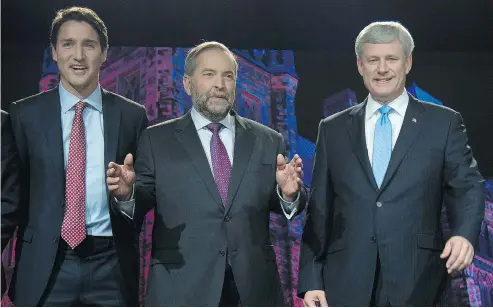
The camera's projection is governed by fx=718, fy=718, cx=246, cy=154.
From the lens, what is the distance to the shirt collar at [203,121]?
326 centimetres

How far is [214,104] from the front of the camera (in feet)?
10.6

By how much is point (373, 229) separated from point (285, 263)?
62.1 inches

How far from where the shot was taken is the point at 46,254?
3100 millimetres

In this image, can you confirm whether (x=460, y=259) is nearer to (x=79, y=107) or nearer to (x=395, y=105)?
(x=395, y=105)

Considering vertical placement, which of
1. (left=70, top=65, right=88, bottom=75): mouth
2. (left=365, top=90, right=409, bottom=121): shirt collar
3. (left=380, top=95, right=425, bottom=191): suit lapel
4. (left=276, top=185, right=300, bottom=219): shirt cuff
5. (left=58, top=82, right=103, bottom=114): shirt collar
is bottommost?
(left=276, top=185, right=300, bottom=219): shirt cuff

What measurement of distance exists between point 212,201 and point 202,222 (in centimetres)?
10

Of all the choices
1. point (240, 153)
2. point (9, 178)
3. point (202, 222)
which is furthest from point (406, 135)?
point (9, 178)

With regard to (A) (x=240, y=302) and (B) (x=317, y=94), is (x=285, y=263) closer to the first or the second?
(B) (x=317, y=94)

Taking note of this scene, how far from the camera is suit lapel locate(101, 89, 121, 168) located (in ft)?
10.6

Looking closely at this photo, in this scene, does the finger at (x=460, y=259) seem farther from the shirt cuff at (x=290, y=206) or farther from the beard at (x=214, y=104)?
the beard at (x=214, y=104)

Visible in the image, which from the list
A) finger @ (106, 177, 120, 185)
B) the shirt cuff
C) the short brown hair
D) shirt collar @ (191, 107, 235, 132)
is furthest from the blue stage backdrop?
finger @ (106, 177, 120, 185)

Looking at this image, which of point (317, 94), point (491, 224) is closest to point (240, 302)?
point (317, 94)

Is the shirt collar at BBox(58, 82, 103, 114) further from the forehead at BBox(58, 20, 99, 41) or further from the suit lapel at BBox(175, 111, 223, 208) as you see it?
the suit lapel at BBox(175, 111, 223, 208)

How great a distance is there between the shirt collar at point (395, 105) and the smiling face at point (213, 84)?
24.5 inches
